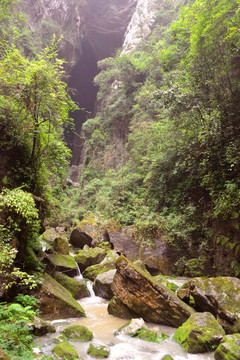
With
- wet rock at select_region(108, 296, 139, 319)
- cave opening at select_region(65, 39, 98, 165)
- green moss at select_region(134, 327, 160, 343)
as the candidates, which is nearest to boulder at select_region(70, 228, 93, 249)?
wet rock at select_region(108, 296, 139, 319)

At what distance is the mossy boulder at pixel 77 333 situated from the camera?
4911 millimetres

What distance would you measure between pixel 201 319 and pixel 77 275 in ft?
18.4

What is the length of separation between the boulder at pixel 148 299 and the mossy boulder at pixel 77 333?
1605mm

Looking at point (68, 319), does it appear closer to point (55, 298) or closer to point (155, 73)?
point (55, 298)

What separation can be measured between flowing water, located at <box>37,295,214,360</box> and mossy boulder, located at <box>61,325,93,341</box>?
12 centimetres

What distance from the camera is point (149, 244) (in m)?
10.9

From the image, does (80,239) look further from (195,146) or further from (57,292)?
(195,146)

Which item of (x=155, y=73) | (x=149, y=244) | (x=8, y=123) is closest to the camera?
(x=8, y=123)

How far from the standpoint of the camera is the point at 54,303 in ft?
18.7

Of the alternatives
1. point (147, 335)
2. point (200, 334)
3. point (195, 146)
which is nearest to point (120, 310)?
point (147, 335)

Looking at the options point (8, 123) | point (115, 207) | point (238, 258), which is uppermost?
point (8, 123)

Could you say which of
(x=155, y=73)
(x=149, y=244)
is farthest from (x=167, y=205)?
(x=155, y=73)

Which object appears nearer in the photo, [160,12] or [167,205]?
[167,205]

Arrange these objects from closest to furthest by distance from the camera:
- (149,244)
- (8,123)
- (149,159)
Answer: (8,123), (149,244), (149,159)
